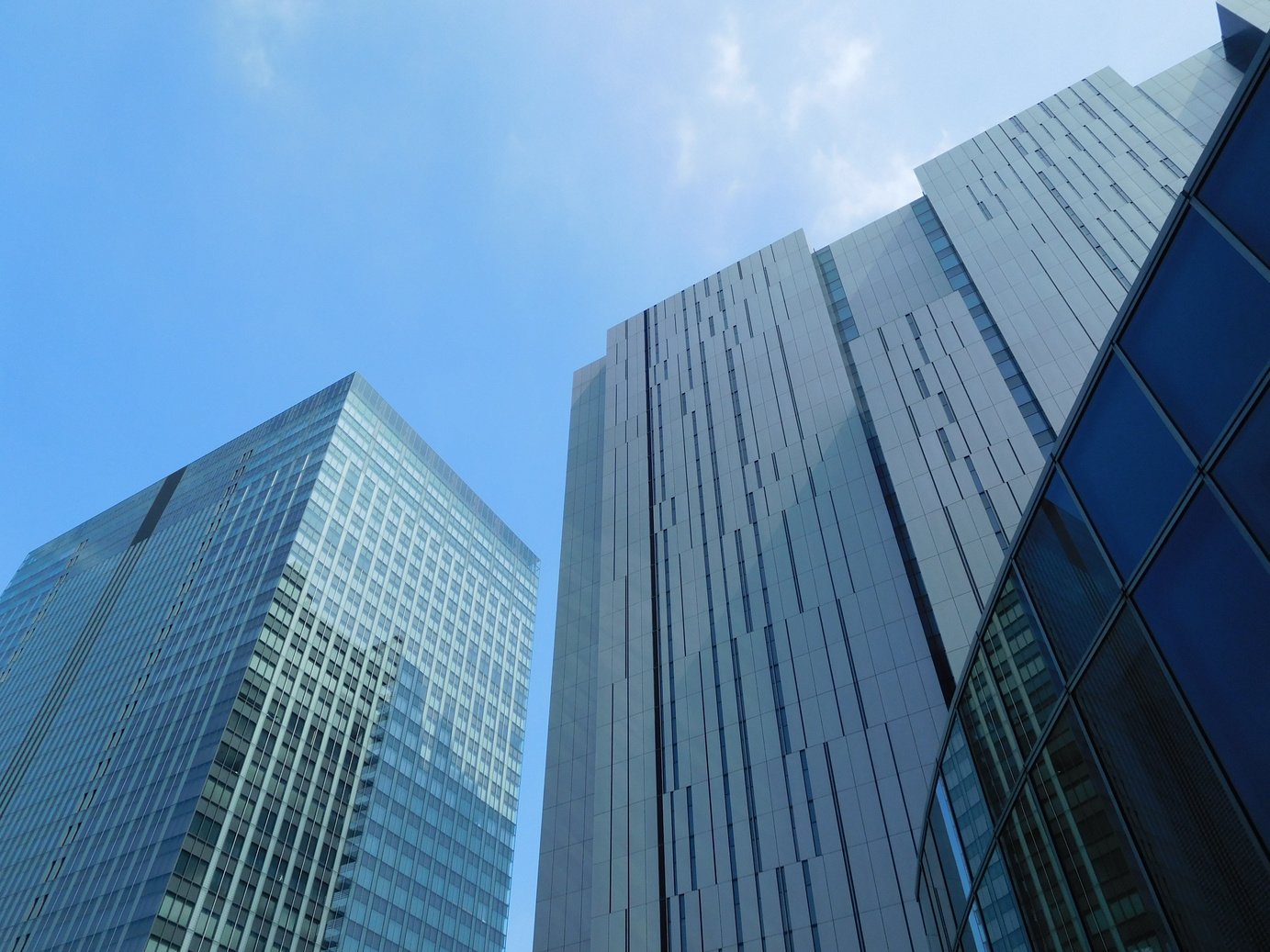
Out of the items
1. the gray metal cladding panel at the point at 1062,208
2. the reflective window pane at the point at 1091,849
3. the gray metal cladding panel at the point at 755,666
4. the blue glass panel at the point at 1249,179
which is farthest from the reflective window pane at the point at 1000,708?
the gray metal cladding panel at the point at 1062,208

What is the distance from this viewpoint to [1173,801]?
11.4 metres

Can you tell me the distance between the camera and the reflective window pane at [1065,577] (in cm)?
1309

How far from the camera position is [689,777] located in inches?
1750

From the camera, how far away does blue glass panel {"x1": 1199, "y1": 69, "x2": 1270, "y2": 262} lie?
33.9ft

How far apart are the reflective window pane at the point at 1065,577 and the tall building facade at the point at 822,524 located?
22.3m

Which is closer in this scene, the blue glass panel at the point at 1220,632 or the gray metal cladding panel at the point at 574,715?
the blue glass panel at the point at 1220,632

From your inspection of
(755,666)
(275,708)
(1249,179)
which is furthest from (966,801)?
(275,708)

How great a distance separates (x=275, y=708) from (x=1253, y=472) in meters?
87.6

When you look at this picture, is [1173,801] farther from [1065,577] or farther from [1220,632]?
[1065,577]

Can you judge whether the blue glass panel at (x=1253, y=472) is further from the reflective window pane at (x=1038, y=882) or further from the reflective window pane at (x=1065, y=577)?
the reflective window pane at (x=1038, y=882)

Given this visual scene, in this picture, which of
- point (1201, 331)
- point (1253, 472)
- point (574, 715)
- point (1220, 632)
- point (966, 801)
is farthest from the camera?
point (574, 715)

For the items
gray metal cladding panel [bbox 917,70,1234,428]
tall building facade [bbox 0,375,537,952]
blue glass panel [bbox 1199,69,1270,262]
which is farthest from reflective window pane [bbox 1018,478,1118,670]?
tall building facade [bbox 0,375,537,952]

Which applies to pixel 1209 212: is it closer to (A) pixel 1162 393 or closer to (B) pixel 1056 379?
(A) pixel 1162 393

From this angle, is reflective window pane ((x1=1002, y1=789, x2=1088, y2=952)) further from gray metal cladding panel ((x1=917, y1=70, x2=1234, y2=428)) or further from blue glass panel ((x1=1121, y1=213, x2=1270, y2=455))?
gray metal cladding panel ((x1=917, y1=70, x2=1234, y2=428))
